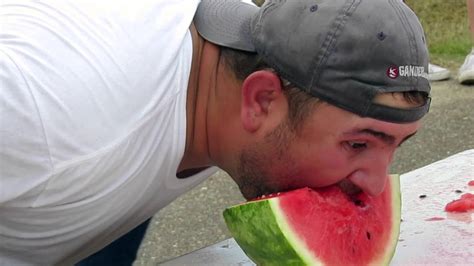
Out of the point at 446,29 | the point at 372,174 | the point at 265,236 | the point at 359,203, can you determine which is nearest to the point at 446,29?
the point at 446,29

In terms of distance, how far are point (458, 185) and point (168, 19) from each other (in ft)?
3.38

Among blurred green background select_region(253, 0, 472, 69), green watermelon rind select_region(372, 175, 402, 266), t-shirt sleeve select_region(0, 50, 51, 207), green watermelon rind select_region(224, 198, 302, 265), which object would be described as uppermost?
t-shirt sleeve select_region(0, 50, 51, 207)

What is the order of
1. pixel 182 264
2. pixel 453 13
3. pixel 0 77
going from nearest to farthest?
pixel 0 77 < pixel 182 264 < pixel 453 13

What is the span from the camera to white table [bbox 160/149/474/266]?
1902 mm

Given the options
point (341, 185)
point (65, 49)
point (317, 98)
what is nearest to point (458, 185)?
point (341, 185)

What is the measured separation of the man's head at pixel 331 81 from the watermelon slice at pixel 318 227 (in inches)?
2.6

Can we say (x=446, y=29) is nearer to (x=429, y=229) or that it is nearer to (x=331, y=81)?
(x=429, y=229)

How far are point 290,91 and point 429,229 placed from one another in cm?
58

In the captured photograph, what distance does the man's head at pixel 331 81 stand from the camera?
1.66 m

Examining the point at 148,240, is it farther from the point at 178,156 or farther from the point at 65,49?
the point at 65,49

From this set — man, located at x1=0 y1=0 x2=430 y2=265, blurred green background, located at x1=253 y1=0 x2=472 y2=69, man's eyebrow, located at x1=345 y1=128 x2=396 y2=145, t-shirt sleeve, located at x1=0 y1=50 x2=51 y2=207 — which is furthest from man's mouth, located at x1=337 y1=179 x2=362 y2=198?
blurred green background, located at x1=253 y1=0 x2=472 y2=69

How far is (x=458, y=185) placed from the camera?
2.30 metres

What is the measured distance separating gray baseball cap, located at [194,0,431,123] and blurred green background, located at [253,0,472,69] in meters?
3.64

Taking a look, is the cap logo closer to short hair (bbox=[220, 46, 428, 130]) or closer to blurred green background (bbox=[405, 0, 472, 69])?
short hair (bbox=[220, 46, 428, 130])
